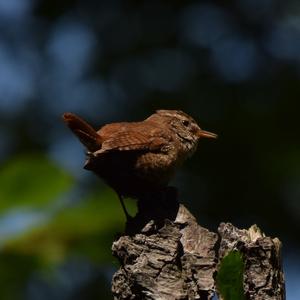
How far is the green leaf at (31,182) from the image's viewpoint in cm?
330

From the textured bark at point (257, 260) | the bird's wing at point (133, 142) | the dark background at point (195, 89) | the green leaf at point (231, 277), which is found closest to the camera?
the green leaf at point (231, 277)

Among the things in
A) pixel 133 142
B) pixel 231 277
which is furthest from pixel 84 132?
pixel 231 277

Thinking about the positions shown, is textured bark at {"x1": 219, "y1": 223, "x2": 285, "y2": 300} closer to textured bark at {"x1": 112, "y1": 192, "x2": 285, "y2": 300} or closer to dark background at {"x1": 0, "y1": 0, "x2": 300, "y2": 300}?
textured bark at {"x1": 112, "y1": 192, "x2": 285, "y2": 300}

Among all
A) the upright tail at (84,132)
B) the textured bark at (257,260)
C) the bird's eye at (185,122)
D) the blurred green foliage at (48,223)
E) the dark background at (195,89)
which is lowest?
the textured bark at (257,260)

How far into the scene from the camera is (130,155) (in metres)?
4.14

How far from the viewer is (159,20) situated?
10156 mm

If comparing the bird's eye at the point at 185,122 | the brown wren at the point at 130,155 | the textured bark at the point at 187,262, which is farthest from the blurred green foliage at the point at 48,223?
the bird's eye at the point at 185,122

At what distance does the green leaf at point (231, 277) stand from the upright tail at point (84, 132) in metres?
1.69

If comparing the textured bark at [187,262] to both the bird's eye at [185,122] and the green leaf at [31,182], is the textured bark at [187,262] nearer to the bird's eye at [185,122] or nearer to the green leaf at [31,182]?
the green leaf at [31,182]

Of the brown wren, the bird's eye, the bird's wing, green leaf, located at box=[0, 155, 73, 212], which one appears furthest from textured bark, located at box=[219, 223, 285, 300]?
the bird's eye

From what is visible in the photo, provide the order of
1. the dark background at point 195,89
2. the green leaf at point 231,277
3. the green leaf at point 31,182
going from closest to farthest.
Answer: the green leaf at point 231,277
the green leaf at point 31,182
the dark background at point 195,89

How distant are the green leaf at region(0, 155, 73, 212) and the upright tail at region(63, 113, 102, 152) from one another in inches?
16.9

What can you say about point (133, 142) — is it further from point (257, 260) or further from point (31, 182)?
point (257, 260)

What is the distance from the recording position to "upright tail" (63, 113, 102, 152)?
12.7ft
